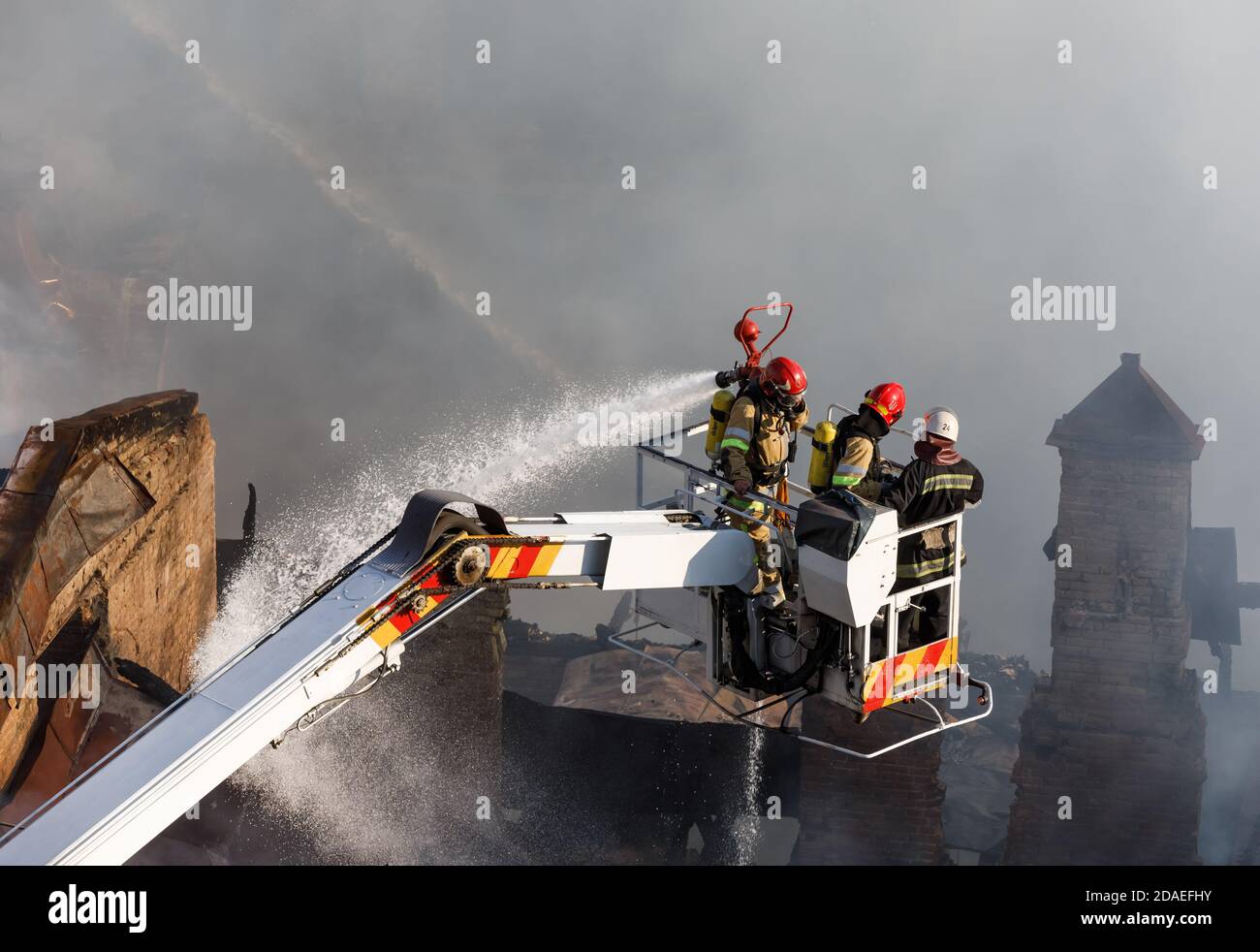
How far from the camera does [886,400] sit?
671 cm

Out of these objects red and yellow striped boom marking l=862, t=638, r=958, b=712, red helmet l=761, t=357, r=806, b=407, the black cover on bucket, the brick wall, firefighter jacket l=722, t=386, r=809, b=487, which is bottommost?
the brick wall

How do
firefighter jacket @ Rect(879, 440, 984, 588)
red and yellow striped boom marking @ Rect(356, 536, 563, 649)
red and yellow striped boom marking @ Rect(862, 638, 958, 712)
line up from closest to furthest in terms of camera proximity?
red and yellow striped boom marking @ Rect(356, 536, 563, 649), red and yellow striped boom marking @ Rect(862, 638, 958, 712), firefighter jacket @ Rect(879, 440, 984, 588)

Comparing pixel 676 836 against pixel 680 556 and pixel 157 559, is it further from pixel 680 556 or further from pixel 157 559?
→ pixel 680 556

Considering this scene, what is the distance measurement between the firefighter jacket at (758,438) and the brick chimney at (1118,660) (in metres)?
6.55

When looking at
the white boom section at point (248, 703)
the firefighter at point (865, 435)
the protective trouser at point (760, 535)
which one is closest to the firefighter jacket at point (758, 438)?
the protective trouser at point (760, 535)

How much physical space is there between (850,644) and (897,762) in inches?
286

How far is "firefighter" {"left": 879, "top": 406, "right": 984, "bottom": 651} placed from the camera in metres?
6.63

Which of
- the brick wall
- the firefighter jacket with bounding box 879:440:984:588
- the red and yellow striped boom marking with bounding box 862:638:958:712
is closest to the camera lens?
the red and yellow striped boom marking with bounding box 862:638:958:712

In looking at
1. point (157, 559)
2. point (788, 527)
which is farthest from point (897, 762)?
point (157, 559)

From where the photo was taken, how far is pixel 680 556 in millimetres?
6348

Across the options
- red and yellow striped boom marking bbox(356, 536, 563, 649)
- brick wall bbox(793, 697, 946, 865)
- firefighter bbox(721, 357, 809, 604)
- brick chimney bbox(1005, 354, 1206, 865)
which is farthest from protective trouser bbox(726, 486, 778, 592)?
brick chimney bbox(1005, 354, 1206, 865)

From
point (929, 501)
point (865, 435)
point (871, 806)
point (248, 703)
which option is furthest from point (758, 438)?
point (871, 806)

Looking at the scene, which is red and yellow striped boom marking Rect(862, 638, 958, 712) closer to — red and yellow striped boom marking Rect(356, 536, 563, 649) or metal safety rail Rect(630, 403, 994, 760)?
metal safety rail Rect(630, 403, 994, 760)

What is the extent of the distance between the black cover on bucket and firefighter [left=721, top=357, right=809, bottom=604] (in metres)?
0.91
